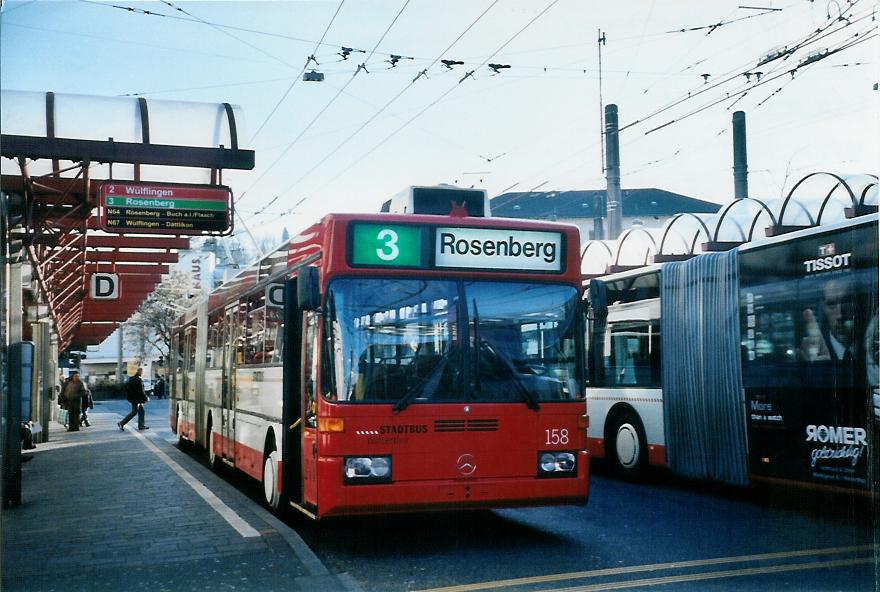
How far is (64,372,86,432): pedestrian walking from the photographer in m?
26.1

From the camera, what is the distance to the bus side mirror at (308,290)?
7.34 metres

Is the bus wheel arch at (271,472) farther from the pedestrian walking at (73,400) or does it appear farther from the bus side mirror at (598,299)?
the pedestrian walking at (73,400)

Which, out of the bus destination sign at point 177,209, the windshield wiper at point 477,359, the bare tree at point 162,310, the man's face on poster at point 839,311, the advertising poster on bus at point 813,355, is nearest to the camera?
the windshield wiper at point 477,359

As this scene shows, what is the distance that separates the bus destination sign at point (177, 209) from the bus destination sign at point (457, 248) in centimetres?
770

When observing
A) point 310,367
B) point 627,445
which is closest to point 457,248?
point 310,367

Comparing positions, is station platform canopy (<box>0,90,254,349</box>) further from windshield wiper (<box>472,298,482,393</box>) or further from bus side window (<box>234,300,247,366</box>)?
windshield wiper (<box>472,298,482,393</box>)

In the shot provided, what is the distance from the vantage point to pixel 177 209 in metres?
14.8

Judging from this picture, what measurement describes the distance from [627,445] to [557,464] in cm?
497

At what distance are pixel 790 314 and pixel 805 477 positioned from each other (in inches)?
59.8

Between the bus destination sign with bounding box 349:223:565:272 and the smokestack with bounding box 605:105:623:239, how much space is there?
19.0 meters

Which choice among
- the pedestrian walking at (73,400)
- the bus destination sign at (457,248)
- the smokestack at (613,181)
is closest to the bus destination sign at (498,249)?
the bus destination sign at (457,248)

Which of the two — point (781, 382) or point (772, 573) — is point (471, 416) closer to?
point (772, 573)

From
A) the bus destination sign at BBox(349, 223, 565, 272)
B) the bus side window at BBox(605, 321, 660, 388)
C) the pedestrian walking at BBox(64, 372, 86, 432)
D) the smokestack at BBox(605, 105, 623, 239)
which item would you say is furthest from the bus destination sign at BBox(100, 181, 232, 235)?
the smokestack at BBox(605, 105, 623, 239)

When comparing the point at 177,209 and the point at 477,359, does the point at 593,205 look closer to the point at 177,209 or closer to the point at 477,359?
the point at 177,209
